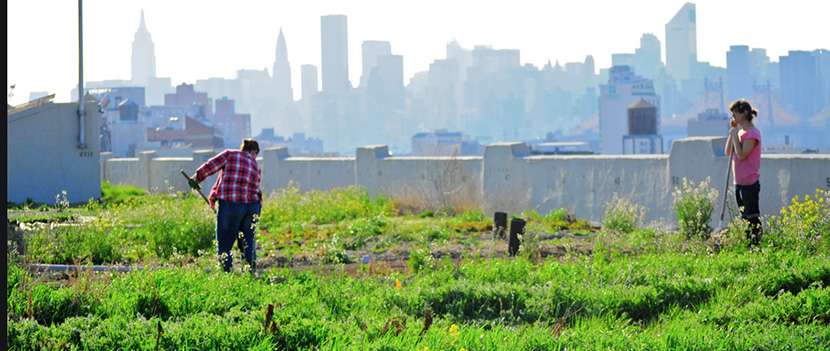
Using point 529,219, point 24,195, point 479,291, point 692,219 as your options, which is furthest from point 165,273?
point 24,195

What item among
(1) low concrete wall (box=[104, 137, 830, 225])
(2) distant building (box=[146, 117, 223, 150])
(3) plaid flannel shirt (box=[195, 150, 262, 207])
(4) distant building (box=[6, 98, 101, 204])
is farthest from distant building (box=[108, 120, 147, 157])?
(3) plaid flannel shirt (box=[195, 150, 262, 207])

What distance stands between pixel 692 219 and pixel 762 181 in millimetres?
2834

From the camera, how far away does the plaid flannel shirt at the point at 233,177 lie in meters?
7.85

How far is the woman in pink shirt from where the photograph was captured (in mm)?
8969

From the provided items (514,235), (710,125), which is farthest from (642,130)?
(514,235)

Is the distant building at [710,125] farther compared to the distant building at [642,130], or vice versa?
the distant building at [710,125]

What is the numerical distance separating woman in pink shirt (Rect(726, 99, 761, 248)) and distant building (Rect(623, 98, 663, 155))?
10786 cm

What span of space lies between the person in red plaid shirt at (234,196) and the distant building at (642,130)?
363 feet

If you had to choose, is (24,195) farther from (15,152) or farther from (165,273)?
(165,273)

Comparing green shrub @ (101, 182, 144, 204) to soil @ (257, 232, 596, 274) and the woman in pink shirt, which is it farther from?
the woman in pink shirt

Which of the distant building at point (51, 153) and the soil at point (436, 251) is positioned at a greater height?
the distant building at point (51, 153)

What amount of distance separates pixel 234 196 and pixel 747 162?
5.66 metres

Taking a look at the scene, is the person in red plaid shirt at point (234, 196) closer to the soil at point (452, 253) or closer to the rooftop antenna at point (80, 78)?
the soil at point (452, 253)

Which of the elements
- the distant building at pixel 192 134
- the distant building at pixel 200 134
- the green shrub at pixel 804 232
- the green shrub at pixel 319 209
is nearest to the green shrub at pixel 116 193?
the green shrub at pixel 319 209
